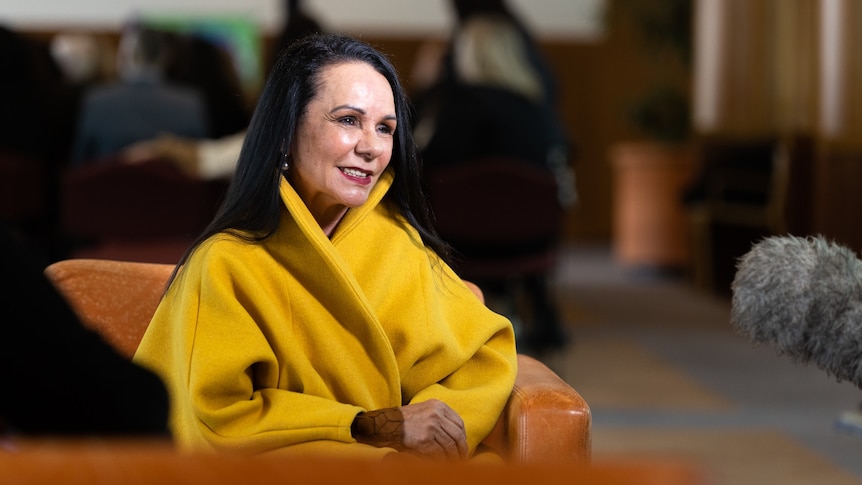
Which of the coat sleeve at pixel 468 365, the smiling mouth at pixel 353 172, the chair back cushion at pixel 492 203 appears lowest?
the chair back cushion at pixel 492 203

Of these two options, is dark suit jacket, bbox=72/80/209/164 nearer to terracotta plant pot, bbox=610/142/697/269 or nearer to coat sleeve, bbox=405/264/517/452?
coat sleeve, bbox=405/264/517/452

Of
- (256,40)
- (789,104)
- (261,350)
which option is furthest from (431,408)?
(256,40)

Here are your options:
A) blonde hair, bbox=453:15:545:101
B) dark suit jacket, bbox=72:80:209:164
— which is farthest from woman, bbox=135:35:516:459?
A: dark suit jacket, bbox=72:80:209:164

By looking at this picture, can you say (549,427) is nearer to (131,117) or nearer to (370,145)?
(370,145)

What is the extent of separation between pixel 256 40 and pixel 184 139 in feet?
23.4

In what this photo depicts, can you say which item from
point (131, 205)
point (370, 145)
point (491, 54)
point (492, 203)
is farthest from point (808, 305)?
point (131, 205)

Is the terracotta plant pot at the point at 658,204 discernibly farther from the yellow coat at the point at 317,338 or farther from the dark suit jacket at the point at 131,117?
the yellow coat at the point at 317,338

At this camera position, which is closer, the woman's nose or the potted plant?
the woman's nose

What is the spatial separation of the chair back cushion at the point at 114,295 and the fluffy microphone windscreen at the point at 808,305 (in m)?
1.02

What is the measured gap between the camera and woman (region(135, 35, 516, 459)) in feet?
5.82

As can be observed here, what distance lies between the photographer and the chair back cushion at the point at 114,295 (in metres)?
2.12

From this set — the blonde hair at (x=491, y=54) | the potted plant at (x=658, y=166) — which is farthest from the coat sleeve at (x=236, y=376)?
the potted plant at (x=658, y=166)

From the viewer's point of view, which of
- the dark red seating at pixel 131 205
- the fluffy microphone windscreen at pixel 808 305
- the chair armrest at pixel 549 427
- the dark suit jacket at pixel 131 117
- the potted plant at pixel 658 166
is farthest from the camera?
the potted plant at pixel 658 166

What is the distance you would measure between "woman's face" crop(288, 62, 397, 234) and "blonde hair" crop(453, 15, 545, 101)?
129 inches
